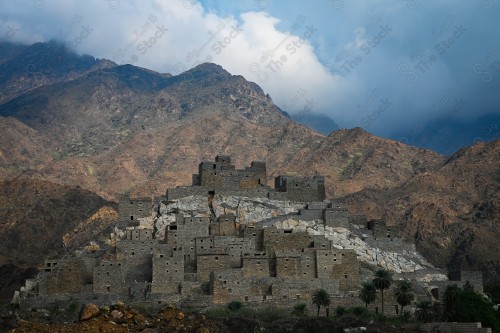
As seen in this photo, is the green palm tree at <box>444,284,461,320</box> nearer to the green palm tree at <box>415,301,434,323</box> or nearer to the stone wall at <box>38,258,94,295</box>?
the green palm tree at <box>415,301,434,323</box>

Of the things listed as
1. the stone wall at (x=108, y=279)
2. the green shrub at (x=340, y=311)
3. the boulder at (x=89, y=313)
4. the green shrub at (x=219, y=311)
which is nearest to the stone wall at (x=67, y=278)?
the stone wall at (x=108, y=279)

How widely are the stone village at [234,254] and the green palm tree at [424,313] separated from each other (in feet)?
13.5

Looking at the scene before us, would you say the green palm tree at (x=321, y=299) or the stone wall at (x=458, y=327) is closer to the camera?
the stone wall at (x=458, y=327)

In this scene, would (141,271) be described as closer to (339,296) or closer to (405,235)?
(339,296)

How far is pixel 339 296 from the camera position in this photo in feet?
248

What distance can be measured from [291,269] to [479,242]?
74.2 meters

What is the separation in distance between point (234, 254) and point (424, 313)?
19.8 metres

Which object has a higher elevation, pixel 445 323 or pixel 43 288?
pixel 43 288

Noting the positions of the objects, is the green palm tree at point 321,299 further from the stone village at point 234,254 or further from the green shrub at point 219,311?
the green shrub at point 219,311

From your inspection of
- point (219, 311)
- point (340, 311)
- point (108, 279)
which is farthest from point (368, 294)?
point (108, 279)

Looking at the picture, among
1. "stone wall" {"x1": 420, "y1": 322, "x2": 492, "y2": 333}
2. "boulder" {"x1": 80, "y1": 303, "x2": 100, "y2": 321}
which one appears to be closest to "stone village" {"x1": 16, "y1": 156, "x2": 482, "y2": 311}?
"stone wall" {"x1": 420, "y1": 322, "x2": 492, "y2": 333}

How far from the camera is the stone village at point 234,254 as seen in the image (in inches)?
3002

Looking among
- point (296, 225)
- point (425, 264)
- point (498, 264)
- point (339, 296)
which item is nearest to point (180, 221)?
point (296, 225)

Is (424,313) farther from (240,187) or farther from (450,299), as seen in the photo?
(240,187)
